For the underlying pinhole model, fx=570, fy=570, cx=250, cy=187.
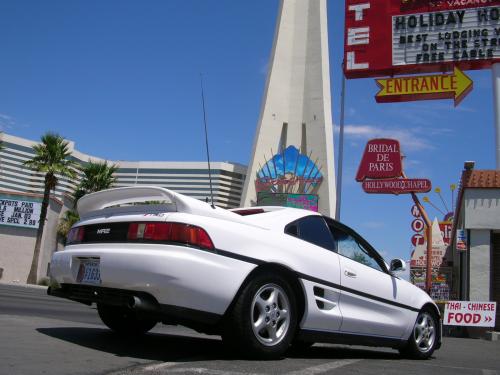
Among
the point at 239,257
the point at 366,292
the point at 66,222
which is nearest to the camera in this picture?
the point at 239,257

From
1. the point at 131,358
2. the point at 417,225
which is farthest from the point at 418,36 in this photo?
the point at 417,225

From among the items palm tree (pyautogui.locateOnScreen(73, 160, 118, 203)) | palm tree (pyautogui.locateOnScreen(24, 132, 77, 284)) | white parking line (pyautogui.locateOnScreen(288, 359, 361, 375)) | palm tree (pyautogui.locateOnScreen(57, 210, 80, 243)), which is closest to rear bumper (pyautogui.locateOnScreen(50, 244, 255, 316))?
white parking line (pyautogui.locateOnScreen(288, 359, 361, 375))

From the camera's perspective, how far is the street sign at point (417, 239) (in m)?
48.6

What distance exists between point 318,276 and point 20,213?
3523 cm

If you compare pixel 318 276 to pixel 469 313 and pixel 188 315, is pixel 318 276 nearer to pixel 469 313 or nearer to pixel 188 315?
pixel 188 315

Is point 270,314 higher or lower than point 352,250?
lower

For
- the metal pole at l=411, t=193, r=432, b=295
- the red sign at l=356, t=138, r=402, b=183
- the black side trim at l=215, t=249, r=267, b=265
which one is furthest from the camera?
the red sign at l=356, t=138, r=402, b=183

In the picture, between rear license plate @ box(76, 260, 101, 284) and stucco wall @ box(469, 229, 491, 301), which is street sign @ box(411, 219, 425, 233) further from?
rear license plate @ box(76, 260, 101, 284)

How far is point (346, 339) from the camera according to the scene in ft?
17.3

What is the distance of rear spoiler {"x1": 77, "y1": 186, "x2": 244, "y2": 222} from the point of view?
448cm

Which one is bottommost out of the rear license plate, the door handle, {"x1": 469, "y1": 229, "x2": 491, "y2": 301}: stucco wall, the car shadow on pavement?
the car shadow on pavement

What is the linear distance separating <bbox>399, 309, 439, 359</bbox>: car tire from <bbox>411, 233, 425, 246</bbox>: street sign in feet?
143

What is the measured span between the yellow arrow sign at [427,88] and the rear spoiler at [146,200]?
1832 cm

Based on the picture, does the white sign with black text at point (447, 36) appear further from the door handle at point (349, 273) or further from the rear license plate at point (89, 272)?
the rear license plate at point (89, 272)
